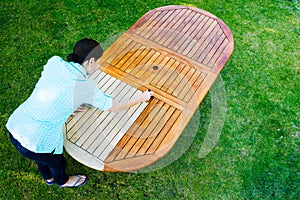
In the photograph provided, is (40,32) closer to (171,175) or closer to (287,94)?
(171,175)

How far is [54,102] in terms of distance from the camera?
1950 millimetres

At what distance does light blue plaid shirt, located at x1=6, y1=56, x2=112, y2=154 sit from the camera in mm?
1936

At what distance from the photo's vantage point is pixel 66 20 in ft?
13.9

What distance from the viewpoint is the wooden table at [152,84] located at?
2.55 m

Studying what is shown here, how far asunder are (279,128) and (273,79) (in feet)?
2.24

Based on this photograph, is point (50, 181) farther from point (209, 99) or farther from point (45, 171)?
point (209, 99)

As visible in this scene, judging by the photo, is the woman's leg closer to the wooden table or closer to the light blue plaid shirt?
the wooden table

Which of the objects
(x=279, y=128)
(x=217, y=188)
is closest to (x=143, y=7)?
(x=279, y=128)

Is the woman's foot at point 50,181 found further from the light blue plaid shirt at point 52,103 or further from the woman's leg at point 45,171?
the light blue plaid shirt at point 52,103

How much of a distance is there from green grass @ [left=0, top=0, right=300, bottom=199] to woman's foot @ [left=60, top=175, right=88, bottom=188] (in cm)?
7

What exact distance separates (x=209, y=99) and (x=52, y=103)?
2.03 meters

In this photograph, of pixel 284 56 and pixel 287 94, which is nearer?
pixel 287 94

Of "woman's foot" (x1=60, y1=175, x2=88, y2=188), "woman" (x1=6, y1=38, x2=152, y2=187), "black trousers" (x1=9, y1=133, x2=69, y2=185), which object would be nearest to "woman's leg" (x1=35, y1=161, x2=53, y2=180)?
"black trousers" (x1=9, y1=133, x2=69, y2=185)

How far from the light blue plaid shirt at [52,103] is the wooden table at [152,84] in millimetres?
442
